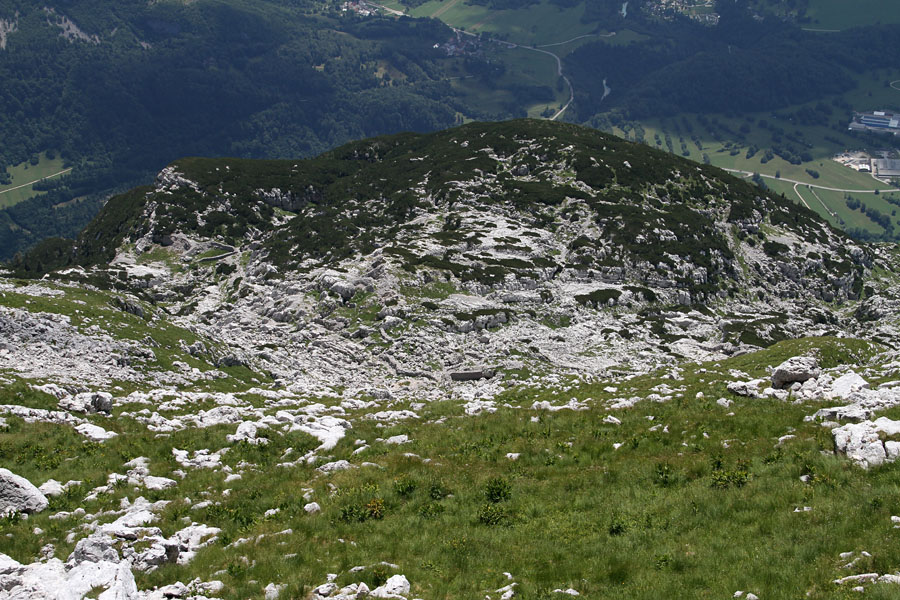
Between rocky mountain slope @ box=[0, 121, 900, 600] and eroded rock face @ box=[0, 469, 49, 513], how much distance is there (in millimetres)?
56

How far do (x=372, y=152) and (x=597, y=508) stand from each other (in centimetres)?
12590

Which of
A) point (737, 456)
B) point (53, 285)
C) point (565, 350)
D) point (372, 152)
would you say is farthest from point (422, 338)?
point (372, 152)

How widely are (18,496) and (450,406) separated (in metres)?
18.2

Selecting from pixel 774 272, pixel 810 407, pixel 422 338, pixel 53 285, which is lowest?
pixel 774 272

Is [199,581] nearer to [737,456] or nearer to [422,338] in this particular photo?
[737,456]

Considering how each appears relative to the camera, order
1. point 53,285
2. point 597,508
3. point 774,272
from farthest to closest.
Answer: point 774,272, point 53,285, point 597,508

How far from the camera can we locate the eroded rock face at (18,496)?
52.4 ft

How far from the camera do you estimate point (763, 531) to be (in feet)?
45.0

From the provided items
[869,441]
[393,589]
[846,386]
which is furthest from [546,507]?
Result: [846,386]

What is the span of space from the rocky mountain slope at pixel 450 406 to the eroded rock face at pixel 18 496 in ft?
0.18

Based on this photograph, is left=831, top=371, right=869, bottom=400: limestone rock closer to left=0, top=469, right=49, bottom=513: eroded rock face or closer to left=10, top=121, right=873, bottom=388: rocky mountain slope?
left=0, top=469, right=49, bottom=513: eroded rock face

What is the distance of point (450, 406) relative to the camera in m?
30.9

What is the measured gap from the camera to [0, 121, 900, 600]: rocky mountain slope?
13.5 m

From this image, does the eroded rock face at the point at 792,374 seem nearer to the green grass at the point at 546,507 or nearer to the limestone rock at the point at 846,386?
the limestone rock at the point at 846,386
